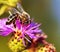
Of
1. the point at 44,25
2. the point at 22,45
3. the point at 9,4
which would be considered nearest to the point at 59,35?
the point at 44,25

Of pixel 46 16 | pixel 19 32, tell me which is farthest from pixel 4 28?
pixel 46 16

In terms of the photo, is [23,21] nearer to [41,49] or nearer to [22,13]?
[22,13]

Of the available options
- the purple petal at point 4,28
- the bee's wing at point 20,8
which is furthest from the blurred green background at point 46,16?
the purple petal at point 4,28

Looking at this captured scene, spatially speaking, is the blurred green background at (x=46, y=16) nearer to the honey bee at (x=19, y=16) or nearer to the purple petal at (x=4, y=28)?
the honey bee at (x=19, y=16)

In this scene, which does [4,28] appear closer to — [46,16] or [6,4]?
[6,4]

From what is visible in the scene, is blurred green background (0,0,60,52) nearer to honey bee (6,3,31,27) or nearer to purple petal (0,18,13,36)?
honey bee (6,3,31,27)
